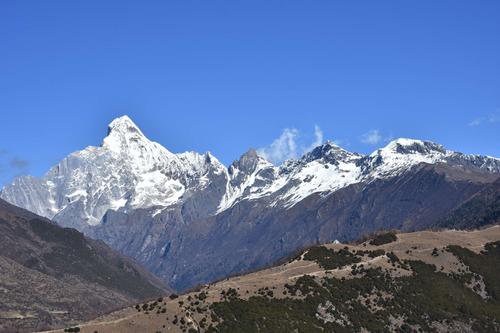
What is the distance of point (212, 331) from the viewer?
184 m

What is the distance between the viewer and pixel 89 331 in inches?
7141

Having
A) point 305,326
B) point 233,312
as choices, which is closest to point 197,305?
point 233,312

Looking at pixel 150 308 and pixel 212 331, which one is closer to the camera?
pixel 212 331

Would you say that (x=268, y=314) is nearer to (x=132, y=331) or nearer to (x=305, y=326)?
(x=305, y=326)

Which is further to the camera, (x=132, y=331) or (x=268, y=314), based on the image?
(x=268, y=314)

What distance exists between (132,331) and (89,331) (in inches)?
381

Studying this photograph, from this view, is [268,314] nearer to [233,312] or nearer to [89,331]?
[233,312]

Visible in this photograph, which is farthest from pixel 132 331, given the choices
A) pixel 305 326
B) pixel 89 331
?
pixel 305 326

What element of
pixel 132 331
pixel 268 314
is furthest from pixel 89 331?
pixel 268 314

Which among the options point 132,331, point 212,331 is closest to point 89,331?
point 132,331

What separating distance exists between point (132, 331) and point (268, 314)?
34727 mm

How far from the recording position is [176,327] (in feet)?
609

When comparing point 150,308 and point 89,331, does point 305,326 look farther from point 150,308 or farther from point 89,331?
point 89,331

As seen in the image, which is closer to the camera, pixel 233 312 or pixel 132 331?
pixel 132 331
